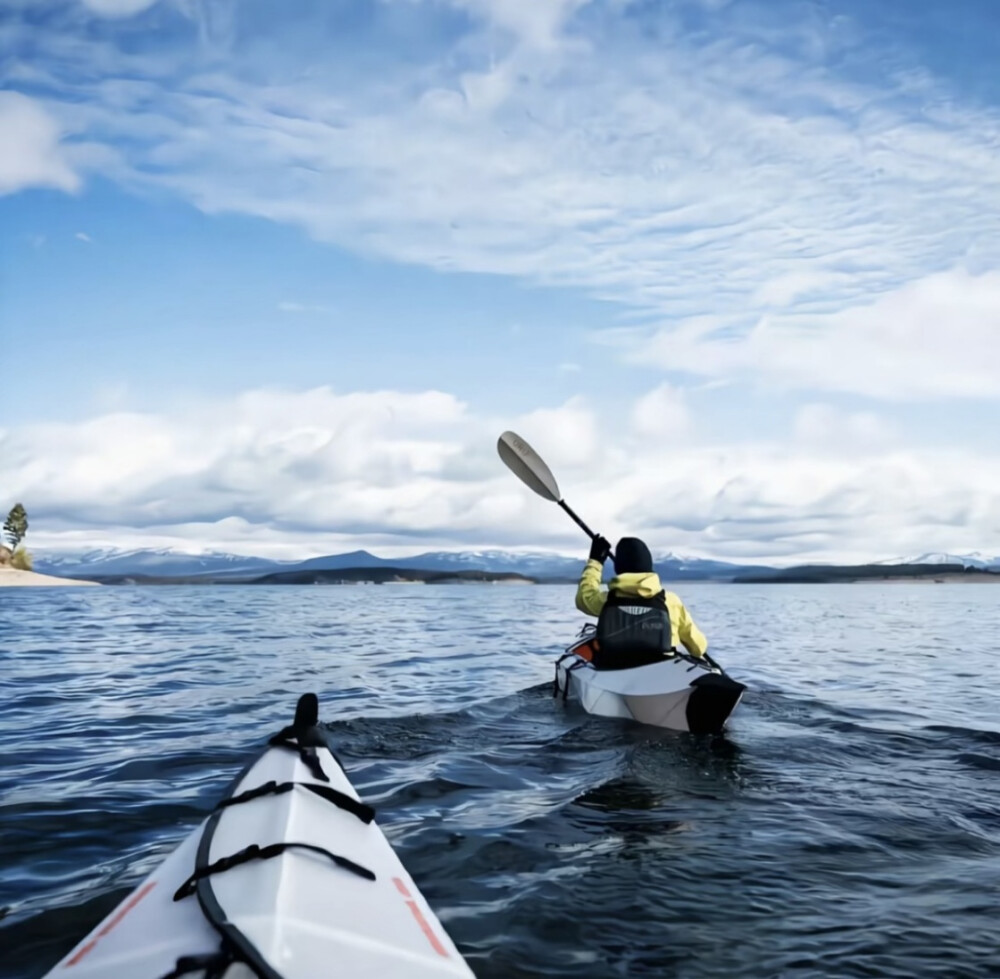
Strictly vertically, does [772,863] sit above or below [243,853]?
below

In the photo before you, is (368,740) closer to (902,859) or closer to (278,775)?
(278,775)

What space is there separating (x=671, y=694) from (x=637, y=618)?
1.21 meters

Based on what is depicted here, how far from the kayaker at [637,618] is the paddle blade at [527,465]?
5415mm

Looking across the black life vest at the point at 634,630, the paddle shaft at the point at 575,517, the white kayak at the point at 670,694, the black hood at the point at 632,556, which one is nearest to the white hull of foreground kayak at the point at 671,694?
the white kayak at the point at 670,694

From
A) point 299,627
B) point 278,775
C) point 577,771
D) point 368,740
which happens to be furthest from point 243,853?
point 299,627

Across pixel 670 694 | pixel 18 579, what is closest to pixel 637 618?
pixel 670 694

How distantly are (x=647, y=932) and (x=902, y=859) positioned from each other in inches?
87.3

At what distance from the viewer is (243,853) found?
11.9 ft

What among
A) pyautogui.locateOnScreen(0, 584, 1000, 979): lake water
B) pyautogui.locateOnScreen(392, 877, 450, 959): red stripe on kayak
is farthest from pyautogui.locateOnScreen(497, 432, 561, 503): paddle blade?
pyautogui.locateOnScreen(392, 877, 450, 959): red stripe on kayak

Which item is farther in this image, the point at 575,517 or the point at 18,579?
the point at 18,579

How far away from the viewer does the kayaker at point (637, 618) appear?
1026 cm

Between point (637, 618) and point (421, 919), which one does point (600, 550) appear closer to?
point (637, 618)

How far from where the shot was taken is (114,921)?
3488 millimetres

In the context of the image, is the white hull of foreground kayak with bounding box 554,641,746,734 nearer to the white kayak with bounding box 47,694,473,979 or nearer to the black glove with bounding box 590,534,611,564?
the black glove with bounding box 590,534,611,564
